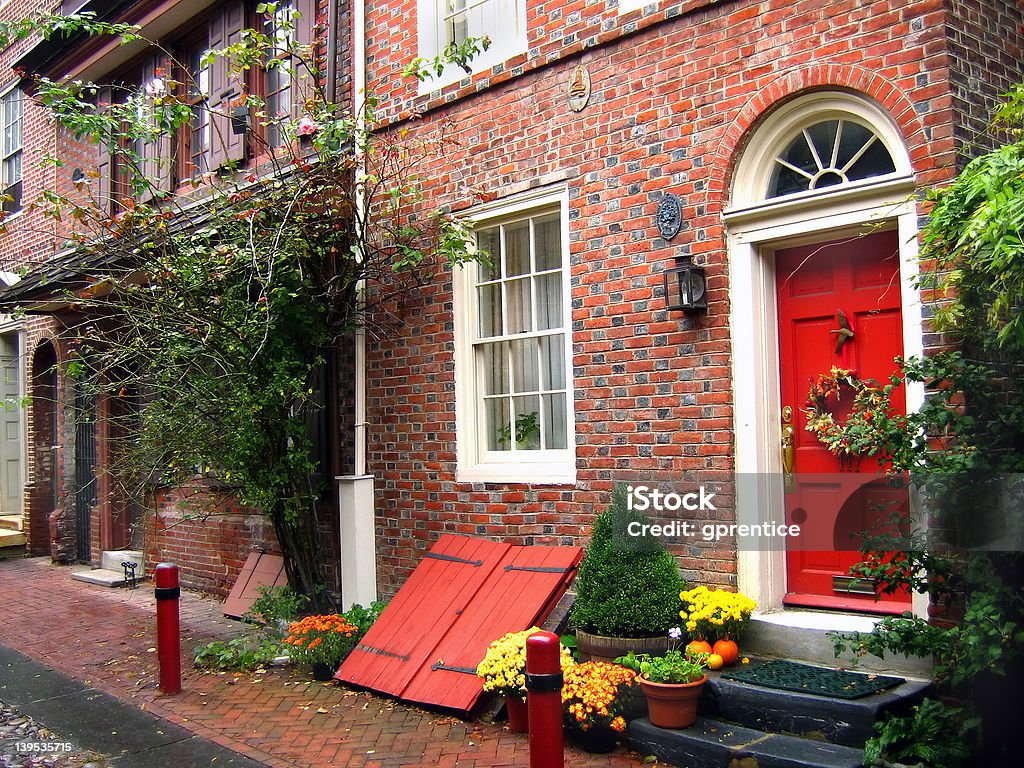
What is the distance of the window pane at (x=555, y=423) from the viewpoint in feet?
23.0

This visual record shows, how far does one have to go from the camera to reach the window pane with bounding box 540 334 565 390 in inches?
278

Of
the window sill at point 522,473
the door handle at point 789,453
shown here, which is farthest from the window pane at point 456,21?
the door handle at point 789,453

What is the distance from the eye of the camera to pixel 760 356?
19.1ft

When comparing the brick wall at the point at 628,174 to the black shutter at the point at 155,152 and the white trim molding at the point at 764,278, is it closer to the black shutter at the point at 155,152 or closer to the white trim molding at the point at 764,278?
the white trim molding at the point at 764,278

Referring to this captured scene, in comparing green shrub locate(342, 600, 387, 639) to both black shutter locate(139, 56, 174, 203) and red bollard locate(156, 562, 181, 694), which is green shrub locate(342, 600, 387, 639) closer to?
red bollard locate(156, 562, 181, 694)

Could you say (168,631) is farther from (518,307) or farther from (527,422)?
(518,307)

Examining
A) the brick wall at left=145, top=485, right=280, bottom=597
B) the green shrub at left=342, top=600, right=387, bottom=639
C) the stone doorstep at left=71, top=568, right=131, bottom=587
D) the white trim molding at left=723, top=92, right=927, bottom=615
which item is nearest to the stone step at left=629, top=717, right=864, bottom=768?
the white trim molding at left=723, top=92, right=927, bottom=615

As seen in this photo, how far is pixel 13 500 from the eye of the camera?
14.6m

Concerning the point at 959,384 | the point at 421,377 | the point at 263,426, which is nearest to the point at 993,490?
the point at 959,384

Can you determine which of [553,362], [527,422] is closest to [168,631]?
[527,422]

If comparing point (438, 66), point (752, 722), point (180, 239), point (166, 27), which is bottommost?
point (752, 722)

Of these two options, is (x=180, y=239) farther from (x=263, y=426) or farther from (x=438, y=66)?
(x=438, y=66)

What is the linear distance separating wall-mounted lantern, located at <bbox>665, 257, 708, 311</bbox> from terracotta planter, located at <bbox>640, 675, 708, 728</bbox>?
2205 mm

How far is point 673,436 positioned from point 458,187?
9.33ft
